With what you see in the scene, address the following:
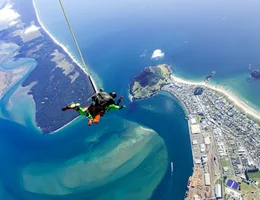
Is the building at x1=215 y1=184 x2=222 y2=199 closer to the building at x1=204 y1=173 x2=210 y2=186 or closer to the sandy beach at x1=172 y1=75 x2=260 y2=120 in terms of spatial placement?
the building at x1=204 y1=173 x2=210 y2=186

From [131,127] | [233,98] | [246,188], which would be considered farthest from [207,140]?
[131,127]

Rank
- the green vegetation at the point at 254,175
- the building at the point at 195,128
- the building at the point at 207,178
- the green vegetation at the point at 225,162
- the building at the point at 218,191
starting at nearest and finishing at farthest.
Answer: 1. the building at the point at 218,191
2. the green vegetation at the point at 254,175
3. the building at the point at 207,178
4. the green vegetation at the point at 225,162
5. the building at the point at 195,128

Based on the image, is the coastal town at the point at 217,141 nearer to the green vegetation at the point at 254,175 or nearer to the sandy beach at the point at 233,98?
the green vegetation at the point at 254,175

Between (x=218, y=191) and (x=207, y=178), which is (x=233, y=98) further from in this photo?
(x=218, y=191)

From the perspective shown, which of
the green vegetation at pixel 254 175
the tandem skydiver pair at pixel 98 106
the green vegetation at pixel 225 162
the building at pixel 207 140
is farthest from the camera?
the building at pixel 207 140

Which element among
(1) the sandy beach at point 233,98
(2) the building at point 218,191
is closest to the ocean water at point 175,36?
(1) the sandy beach at point 233,98

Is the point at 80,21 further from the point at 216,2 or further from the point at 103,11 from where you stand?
the point at 216,2

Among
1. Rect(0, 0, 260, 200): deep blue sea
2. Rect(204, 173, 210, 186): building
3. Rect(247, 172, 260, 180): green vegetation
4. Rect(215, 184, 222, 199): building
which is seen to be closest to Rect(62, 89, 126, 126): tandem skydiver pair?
Rect(0, 0, 260, 200): deep blue sea
